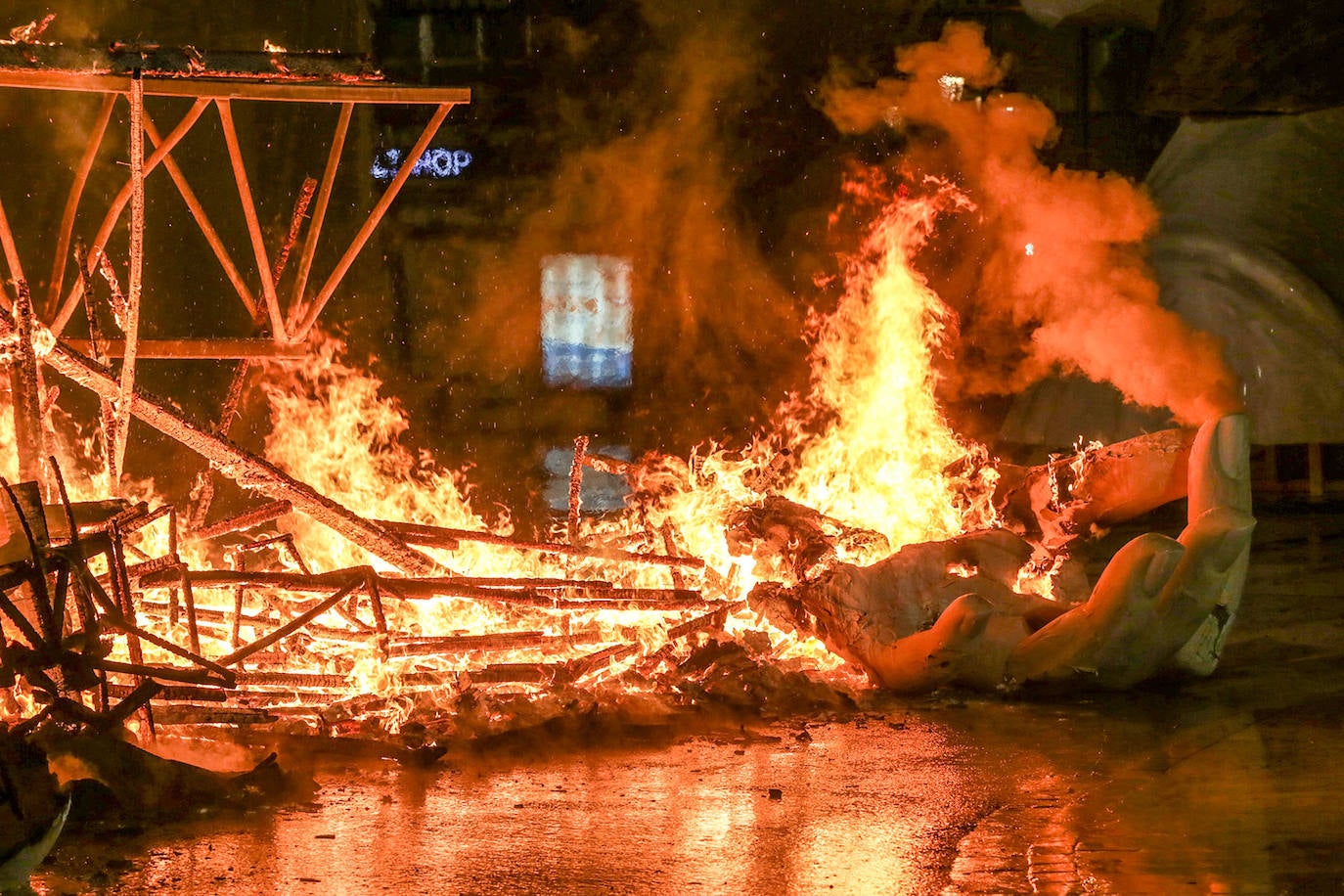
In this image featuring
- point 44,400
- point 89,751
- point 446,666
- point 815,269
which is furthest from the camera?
point 815,269

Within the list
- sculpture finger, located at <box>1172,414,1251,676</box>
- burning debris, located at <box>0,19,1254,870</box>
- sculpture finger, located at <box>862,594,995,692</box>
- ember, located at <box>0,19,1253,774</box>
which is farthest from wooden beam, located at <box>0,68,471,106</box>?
sculpture finger, located at <box>1172,414,1251,676</box>

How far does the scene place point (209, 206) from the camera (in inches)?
464

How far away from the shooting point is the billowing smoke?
932 cm

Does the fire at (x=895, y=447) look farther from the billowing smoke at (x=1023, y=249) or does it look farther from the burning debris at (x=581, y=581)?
the billowing smoke at (x=1023, y=249)

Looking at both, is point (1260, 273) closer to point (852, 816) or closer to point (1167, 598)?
point (1167, 598)

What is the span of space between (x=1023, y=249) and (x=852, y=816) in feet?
27.3

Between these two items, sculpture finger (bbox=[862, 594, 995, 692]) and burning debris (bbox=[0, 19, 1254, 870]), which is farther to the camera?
sculpture finger (bbox=[862, 594, 995, 692])

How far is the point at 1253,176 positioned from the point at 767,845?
9944 mm

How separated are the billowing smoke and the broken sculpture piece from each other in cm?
100

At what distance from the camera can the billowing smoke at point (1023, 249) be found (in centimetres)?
932

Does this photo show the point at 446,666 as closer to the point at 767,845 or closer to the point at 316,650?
the point at 316,650

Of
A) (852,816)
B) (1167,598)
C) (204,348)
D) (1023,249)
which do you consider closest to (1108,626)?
(1167,598)

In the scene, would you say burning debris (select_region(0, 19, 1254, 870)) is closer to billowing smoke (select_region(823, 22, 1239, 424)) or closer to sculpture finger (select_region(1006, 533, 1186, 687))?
sculpture finger (select_region(1006, 533, 1186, 687))

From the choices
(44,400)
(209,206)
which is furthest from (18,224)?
(44,400)
